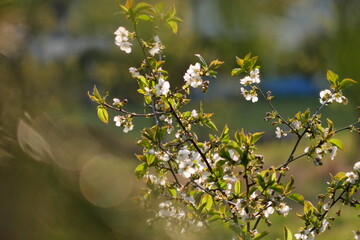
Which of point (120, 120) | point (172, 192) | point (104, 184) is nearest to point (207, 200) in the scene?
point (172, 192)

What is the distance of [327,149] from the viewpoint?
68.2 inches

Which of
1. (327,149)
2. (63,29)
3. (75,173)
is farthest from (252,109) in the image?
(75,173)

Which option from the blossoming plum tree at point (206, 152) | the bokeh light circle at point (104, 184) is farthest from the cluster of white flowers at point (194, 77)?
the bokeh light circle at point (104, 184)

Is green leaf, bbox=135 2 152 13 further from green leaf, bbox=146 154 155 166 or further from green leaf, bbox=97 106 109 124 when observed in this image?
green leaf, bbox=146 154 155 166

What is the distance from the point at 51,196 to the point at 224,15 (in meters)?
0.70

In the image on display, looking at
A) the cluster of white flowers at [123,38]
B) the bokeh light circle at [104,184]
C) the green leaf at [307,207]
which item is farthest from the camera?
the cluster of white flowers at [123,38]

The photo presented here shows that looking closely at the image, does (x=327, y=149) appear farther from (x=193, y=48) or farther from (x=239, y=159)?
(x=193, y=48)

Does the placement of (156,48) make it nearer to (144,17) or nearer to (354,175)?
(144,17)

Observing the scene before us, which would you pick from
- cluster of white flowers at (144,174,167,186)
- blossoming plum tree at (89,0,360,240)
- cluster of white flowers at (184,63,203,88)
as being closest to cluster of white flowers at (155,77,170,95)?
blossoming plum tree at (89,0,360,240)

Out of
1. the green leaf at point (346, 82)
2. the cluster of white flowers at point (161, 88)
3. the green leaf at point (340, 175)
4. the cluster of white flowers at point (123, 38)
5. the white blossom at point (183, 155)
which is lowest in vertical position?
the white blossom at point (183, 155)

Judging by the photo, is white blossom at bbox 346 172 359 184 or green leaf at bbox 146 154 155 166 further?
white blossom at bbox 346 172 359 184

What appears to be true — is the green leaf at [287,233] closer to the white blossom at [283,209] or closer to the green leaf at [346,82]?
the white blossom at [283,209]

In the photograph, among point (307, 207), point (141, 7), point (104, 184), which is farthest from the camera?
point (307, 207)

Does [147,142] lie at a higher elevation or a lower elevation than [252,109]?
lower
